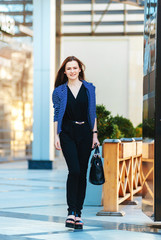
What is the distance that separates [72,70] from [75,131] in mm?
590

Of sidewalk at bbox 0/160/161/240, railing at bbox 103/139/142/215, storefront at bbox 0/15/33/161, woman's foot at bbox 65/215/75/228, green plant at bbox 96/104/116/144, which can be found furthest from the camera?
storefront at bbox 0/15/33/161

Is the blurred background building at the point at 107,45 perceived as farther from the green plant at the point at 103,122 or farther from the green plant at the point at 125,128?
the green plant at the point at 103,122

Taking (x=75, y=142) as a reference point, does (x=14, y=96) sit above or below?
above

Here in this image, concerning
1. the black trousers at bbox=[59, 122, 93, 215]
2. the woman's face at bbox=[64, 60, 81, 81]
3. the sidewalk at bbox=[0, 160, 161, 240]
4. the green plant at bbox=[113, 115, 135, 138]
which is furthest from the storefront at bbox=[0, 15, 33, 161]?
the black trousers at bbox=[59, 122, 93, 215]

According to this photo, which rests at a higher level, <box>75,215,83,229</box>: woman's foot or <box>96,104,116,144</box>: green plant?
<box>96,104,116,144</box>: green plant

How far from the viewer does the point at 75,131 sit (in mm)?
5289

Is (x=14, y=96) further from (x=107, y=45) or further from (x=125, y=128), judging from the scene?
(x=125, y=128)

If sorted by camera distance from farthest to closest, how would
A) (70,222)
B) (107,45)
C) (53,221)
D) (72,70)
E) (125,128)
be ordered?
(107,45), (125,128), (53,221), (72,70), (70,222)

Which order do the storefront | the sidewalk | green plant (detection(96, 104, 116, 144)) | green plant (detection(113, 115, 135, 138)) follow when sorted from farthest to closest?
the storefront
green plant (detection(113, 115, 135, 138))
green plant (detection(96, 104, 116, 144))
the sidewalk

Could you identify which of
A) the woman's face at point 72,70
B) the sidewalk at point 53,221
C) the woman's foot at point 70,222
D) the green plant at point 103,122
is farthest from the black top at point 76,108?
the green plant at point 103,122

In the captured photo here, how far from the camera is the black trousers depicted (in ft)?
17.2

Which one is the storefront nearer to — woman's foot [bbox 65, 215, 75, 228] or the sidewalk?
the sidewalk

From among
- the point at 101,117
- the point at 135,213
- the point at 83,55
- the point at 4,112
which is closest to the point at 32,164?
the point at 4,112

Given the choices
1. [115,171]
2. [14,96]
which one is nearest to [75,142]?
[115,171]
